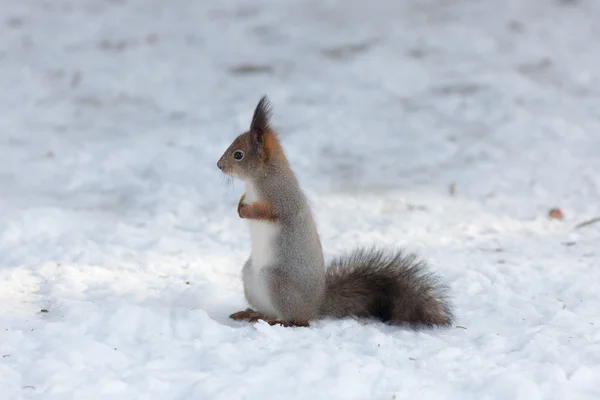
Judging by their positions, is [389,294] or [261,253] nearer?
[261,253]

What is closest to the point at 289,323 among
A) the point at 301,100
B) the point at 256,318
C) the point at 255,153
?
the point at 256,318

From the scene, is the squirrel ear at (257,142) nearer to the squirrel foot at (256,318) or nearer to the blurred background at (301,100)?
the squirrel foot at (256,318)

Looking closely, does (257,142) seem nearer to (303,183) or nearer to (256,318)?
(256,318)

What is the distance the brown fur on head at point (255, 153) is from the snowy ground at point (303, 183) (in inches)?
20.2

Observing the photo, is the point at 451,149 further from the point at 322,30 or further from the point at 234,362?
the point at 234,362

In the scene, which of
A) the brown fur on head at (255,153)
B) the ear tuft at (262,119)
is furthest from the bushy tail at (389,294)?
the ear tuft at (262,119)

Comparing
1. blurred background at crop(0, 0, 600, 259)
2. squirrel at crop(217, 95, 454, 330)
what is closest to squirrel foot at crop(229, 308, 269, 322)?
squirrel at crop(217, 95, 454, 330)

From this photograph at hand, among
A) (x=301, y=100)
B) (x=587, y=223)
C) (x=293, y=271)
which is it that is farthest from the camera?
(x=301, y=100)

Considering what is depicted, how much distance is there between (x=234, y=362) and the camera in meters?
2.53

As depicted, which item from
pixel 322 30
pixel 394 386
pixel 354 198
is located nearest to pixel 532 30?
pixel 322 30

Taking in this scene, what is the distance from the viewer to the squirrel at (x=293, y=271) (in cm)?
281

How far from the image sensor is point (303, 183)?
479cm

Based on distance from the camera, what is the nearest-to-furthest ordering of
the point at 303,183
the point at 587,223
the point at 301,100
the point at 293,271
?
the point at 293,271 < the point at 587,223 < the point at 303,183 < the point at 301,100

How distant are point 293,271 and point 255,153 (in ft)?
1.38
